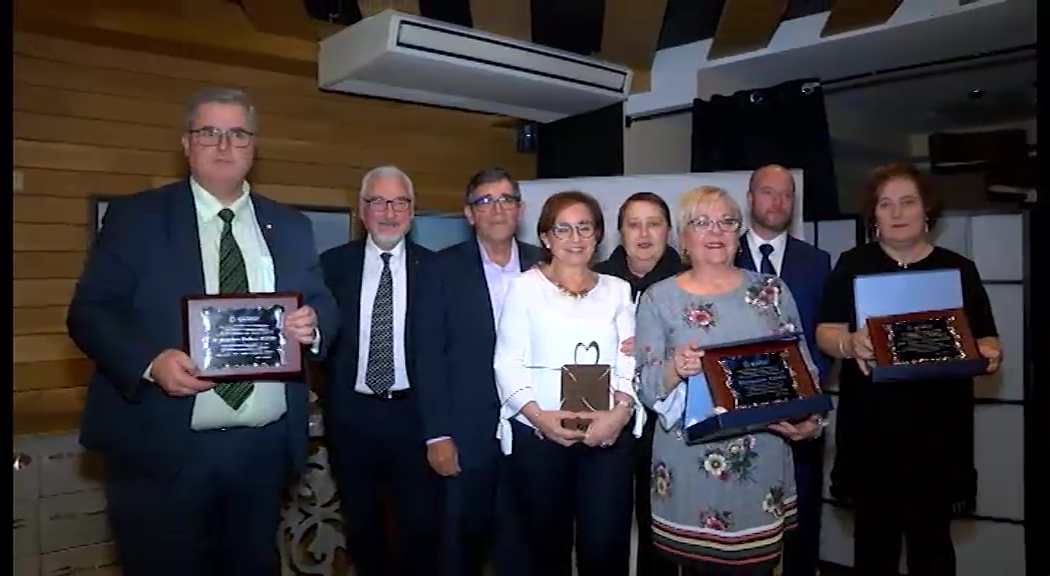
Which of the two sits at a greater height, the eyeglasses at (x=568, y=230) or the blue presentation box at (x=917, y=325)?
the eyeglasses at (x=568, y=230)

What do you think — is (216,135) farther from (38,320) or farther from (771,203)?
(771,203)

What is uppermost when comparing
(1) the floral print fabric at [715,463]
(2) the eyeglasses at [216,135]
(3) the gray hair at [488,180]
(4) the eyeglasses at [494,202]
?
(2) the eyeglasses at [216,135]

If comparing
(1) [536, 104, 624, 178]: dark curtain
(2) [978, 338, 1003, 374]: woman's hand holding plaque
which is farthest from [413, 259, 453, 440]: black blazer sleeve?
(1) [536, 104, 624, 178]: dark curtain

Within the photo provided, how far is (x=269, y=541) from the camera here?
1.68 meters

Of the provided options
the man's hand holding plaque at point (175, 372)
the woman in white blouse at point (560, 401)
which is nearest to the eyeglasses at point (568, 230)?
the woman in white blouse at point (560, 401)

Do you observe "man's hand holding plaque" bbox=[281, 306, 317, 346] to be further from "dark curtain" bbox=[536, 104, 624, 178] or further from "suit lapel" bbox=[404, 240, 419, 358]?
"dark curtain" bbox=[536, 104, 624, 178]

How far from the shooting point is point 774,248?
2186mm

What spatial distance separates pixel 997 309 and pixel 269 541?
2282mm

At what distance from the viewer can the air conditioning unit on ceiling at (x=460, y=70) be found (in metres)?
2.53

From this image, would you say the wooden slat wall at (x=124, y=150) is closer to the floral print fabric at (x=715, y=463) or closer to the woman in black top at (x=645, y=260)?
the woman in black top at (x=645, y=260)

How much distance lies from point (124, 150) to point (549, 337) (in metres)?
1.28

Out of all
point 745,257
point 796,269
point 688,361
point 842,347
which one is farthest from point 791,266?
point 688,361

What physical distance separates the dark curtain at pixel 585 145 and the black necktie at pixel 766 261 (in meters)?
1.11

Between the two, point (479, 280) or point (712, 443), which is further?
point (479, 280)
